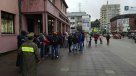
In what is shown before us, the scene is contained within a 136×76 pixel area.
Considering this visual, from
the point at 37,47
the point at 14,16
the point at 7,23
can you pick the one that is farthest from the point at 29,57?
the point at 14,16

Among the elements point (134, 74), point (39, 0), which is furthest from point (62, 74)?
point (39, 0)

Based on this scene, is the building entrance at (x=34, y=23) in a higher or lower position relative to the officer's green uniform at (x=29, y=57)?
higher

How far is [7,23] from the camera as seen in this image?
70.9ft

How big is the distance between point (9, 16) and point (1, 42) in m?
3.09

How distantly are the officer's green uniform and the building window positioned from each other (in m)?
12.4

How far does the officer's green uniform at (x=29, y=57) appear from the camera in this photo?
8.20 m

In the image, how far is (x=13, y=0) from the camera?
22.4 m

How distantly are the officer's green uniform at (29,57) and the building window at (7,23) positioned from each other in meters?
12.4

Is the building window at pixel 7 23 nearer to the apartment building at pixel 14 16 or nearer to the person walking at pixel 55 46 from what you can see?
the apartment building at pixel 14 16

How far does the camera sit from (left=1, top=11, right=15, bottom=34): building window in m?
20.6

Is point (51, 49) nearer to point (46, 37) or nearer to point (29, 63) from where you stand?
point (46, 37)

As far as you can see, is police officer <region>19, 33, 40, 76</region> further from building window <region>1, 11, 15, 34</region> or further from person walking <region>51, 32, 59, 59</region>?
building window <region>1, 11, 15, 34</region>

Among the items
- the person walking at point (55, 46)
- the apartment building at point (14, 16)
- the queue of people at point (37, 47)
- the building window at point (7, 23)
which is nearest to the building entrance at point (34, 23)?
the apartment building at point (14, 16)

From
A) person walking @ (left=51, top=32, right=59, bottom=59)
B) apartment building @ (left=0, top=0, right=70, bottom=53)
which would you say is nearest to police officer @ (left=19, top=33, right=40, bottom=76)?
person walking @ (left=51, top=32, right=59, bottom=59)
